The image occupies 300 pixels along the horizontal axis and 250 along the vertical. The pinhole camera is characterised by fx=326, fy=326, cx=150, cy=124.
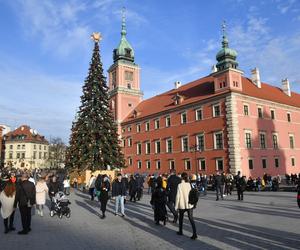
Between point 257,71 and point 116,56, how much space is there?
2876 cm

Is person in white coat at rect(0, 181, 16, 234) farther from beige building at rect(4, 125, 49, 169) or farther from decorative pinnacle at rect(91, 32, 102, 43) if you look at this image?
beige building at rect(4, 125, 49, 169)

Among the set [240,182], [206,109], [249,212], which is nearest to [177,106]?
[206,109]

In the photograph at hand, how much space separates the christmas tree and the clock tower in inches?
903

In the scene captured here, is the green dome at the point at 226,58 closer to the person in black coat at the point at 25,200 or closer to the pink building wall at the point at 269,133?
the pink building wall at the point at 269,133

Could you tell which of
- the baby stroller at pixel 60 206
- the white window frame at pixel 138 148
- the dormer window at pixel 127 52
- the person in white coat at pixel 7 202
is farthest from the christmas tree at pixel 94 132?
the dormer window at pixel 127 52

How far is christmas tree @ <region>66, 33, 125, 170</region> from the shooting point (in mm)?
33719

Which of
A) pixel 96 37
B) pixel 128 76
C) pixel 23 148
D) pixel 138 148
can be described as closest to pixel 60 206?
pixel 96 37

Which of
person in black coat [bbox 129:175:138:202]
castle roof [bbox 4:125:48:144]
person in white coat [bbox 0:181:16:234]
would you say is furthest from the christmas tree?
castle roof [bbox 4:125:48:144]

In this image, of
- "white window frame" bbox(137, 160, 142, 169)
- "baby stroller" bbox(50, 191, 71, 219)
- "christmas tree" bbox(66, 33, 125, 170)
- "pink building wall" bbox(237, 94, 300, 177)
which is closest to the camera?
"baby stroller" bbox(50, 191, 71, 219)

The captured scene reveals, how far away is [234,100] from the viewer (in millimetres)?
37812

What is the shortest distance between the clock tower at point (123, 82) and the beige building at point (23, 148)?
46070 millimetres

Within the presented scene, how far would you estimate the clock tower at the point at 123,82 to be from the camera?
5972 centimetres

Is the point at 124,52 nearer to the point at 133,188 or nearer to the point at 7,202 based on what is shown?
the point at 133,188

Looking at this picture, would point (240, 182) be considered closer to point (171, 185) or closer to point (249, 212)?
point (249, 212)
